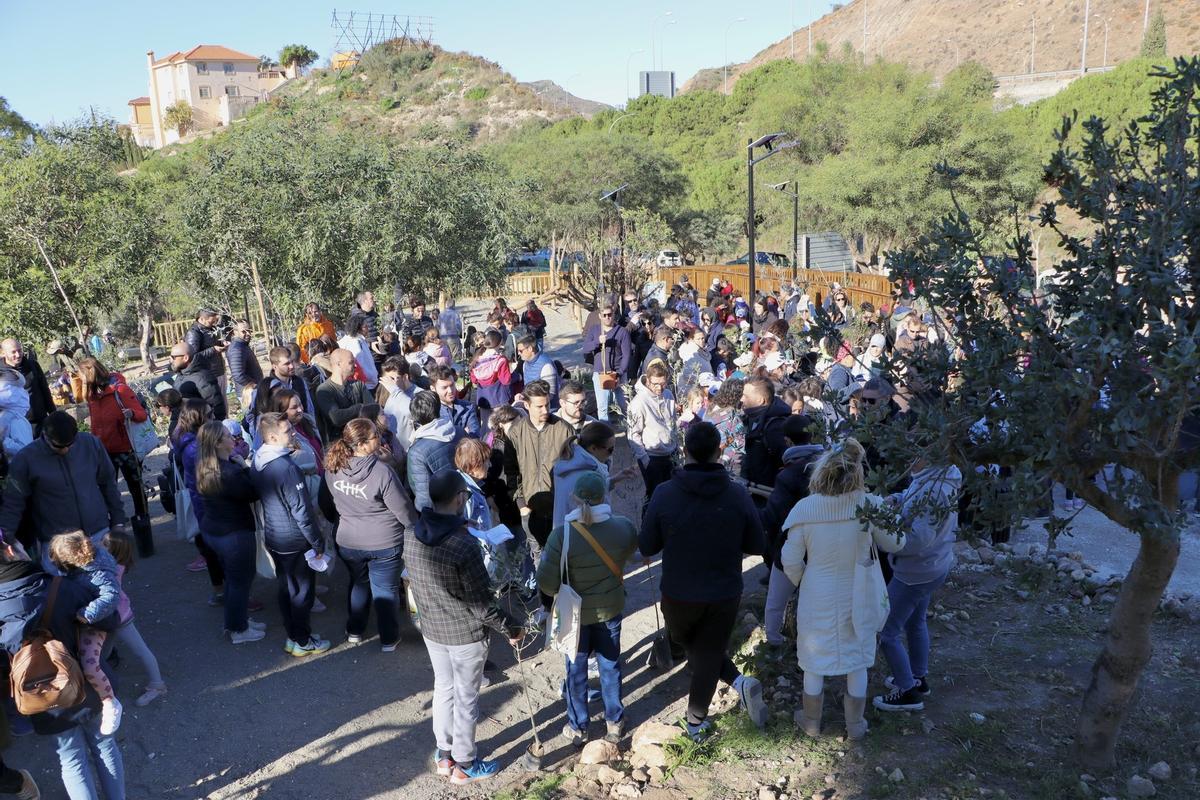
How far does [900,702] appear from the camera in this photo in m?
4.80

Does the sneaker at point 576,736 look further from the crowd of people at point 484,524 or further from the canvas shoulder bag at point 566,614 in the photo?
the canvas shoulder bag at point 566,614

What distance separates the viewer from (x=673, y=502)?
4.41 meters

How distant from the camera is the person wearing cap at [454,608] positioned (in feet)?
13.9

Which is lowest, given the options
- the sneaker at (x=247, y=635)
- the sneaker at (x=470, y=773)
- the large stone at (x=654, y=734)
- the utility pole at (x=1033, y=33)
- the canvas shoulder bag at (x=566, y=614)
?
the sneaker at (x=470, y=773)

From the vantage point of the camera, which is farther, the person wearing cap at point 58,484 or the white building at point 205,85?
the white building at point 205,85

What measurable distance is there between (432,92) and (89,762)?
286ft

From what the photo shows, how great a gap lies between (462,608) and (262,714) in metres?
1.84

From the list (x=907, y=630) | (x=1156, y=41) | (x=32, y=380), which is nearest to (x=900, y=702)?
(x=907, y=630)

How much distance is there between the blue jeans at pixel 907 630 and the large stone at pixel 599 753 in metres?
1.56

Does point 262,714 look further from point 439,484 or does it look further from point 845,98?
point 845,98

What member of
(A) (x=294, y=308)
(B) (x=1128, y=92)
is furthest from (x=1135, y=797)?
(B) (x=1128, y=92)

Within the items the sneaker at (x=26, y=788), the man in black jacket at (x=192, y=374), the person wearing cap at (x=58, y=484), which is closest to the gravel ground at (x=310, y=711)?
the sneaker at (x=26, y=788)

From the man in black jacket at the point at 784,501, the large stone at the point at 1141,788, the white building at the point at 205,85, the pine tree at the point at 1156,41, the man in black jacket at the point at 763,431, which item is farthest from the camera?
the white building at the point at 205,85

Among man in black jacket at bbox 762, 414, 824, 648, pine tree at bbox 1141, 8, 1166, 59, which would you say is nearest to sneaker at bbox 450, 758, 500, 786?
man in black jacket at bbox 762, 414, 824, 648
